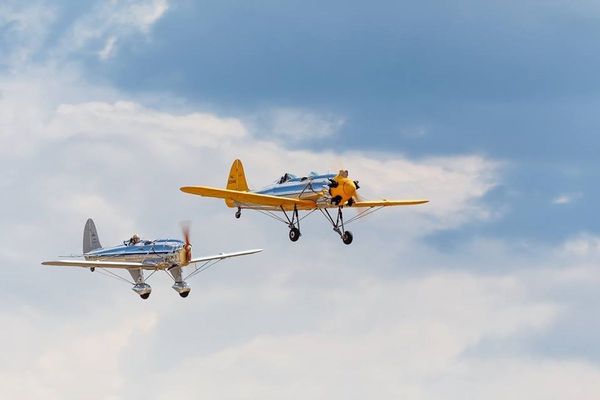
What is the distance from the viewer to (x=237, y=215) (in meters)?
112

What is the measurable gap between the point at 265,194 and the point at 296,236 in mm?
6471

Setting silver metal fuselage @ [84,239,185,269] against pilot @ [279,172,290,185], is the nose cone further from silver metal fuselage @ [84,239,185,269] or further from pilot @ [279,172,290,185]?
silver metal fuselage @ [84,239,185,269]

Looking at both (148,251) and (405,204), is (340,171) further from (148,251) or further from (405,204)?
(148,251)

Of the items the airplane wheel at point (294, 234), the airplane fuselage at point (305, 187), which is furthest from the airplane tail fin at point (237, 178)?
the airplane wheel at point (294, 234)

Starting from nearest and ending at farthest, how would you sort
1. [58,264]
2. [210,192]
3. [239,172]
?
[210,192] < [58,264] < [239,172]

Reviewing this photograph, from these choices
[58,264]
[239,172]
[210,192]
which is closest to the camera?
[210,192]

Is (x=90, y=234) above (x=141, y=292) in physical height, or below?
above

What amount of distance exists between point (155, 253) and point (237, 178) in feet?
37.9

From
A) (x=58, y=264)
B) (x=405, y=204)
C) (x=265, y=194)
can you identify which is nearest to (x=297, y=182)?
(x=265, y=194)

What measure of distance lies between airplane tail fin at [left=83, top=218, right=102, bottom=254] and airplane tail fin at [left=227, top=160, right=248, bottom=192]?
15.7 metres

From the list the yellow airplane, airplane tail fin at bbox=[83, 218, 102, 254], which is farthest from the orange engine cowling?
airplane tail fin at bbox=[83, 218, 102, 254]

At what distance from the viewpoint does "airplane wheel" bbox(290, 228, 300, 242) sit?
103 m

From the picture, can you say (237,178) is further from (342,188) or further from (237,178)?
(342,188)

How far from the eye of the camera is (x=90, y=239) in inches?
4870
